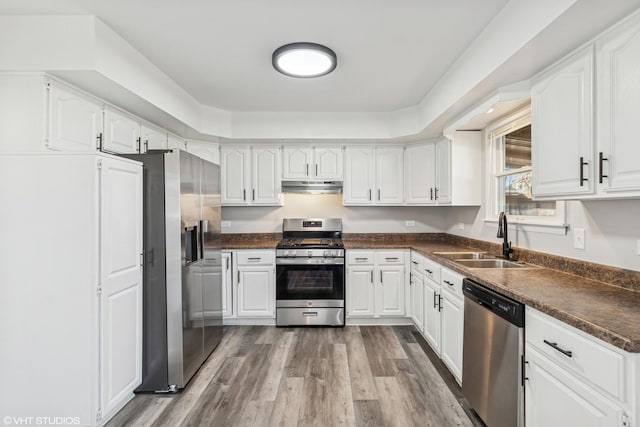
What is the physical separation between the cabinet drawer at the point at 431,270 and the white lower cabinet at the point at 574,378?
4.00 ft

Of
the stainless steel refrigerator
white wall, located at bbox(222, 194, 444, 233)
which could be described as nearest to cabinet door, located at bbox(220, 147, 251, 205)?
white wall, located at bbox(222, 194, 444, 233)

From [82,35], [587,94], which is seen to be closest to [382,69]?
[587,94]

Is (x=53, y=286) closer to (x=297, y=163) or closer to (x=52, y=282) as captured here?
(x=52, y=282)

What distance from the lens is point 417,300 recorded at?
3.32m

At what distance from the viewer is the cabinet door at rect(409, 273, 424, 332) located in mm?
3180

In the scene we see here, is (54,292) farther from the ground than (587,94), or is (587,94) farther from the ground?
(587,94)

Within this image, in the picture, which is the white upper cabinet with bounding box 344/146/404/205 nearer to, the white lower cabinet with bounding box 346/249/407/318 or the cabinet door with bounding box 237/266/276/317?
the white lower cabinet with bounding box 346/249/407/318

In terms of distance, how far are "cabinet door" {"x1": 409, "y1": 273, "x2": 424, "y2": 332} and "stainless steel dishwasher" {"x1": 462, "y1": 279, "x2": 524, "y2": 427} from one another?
3.48 feet

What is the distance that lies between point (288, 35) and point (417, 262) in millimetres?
2483

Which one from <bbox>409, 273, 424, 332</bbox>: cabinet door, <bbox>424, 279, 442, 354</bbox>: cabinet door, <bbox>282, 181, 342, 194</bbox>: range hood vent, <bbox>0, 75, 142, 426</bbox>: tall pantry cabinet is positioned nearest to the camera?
<bbox>0, 75, 142, 426</bbox>: tall pantry cabinet

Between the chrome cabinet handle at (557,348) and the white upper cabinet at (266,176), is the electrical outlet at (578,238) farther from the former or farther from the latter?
the white upper cabinet at (266,176)

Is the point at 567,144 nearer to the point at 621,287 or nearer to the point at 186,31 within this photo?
the point at 621,287

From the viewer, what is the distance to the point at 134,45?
2.19m

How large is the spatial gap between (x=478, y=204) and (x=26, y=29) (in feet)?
12.6
